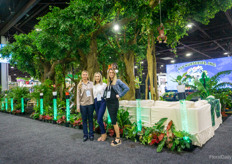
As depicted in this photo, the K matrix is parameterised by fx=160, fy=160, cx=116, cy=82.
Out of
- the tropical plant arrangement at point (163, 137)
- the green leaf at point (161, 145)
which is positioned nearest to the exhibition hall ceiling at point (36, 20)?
the tropical plant arrangement at point (163, 137)

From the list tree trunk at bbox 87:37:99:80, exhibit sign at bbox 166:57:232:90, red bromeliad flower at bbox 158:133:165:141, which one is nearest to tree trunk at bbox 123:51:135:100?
tree trunk at bbox 87:37:99:80

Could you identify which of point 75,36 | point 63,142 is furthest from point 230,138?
Result: point 75,36

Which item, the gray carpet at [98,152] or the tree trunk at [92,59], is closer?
the gray carpet at [98,152]

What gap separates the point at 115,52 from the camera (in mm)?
6777

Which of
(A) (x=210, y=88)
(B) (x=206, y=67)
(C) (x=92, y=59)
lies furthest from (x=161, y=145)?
(B) (x=206, y=67)

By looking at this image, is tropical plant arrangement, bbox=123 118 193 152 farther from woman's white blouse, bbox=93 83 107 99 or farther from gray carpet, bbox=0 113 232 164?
woman's white blouse, bbox=93 83 107 99

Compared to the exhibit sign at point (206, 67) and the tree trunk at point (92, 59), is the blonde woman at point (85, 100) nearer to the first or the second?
the tree trunk at point (92, 59)

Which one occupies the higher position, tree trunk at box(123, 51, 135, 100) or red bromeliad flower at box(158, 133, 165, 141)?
tree trunk at box(123, 51, 135, 100)

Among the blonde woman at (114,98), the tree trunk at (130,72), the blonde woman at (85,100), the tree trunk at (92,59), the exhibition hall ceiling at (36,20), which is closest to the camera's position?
the blonde woman at (114,98)

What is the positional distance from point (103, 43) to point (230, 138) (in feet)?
17.7

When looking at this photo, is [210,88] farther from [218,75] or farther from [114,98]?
[114,98]

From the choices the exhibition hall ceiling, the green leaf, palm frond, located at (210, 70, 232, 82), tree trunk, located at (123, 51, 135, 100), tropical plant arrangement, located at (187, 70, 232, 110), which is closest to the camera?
the green leaf

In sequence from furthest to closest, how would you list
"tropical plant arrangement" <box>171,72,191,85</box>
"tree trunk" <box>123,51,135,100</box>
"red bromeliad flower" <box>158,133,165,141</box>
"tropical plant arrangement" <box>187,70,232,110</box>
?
"tree trunk" <box>123,51,135,100</box>
"tropical plant arrangement" <box>171,72,191,85</box>
"tropical plant arrangement" <box>187,70,232,110</box>
"red bromeliad flower" <box>158,133,165,141</box>

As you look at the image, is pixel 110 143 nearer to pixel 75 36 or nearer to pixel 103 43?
pixel 75 36
